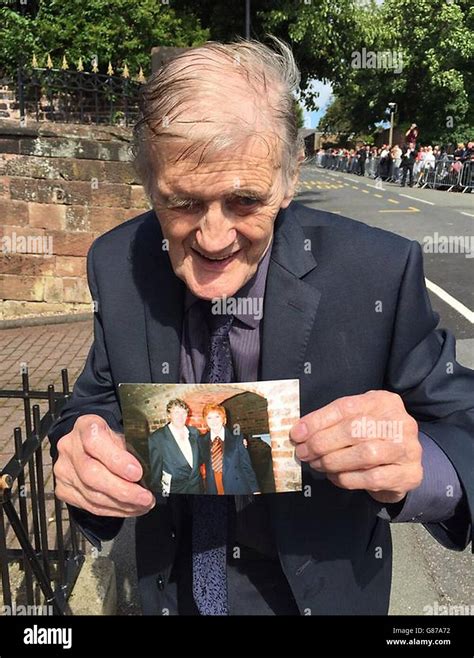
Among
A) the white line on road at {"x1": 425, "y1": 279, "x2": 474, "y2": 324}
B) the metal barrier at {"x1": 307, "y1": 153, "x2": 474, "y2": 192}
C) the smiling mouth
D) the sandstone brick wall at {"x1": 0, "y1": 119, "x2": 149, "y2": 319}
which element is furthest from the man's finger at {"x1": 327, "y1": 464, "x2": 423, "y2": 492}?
the metal barrier at {"x1": 307, "y1": 153, "x2": 474, "y2": 192}

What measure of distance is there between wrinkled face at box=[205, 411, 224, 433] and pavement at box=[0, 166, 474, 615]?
26.4 inches

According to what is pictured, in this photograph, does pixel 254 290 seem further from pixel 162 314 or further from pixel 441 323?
pixel 441 323

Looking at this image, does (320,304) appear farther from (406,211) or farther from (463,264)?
(406,211)

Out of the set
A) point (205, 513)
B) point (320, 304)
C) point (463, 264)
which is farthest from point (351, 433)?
point (463, 264)

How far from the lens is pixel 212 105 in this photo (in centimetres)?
128

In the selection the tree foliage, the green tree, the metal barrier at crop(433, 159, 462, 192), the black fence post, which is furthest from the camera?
the green tree

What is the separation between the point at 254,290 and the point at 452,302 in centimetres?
723

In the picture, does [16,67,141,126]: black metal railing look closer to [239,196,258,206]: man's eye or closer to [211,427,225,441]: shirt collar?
[239,196,258,206]: man's eye

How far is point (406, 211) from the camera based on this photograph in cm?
1648

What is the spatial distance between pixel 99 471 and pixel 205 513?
0.37 meters

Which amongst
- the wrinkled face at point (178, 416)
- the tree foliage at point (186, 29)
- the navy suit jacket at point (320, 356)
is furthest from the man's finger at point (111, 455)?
the tree foliage at point (186, 29)

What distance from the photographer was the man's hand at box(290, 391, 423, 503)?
1.21m

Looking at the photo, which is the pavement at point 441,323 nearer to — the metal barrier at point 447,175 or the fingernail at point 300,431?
the fingernail at point 300,431

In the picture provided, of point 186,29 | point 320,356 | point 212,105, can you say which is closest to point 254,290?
point 320,356
